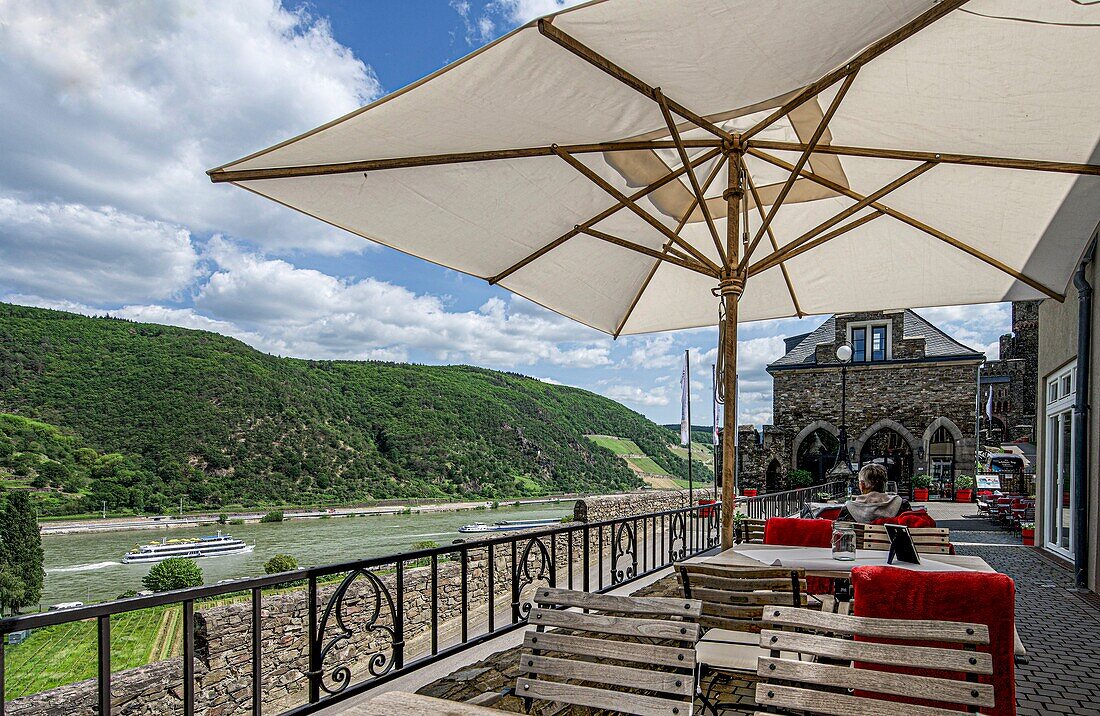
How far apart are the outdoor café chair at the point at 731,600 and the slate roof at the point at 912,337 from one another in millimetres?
22126

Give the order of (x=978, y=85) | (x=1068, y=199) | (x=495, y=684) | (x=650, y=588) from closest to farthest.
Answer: (x=978, y=85) < (x=495, y=684) < (x=1068, y=199) < (x=650, y=588)

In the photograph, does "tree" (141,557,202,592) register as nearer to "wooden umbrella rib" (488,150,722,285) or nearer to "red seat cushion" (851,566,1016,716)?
"wooden umbrella rib" (488,150,722,285)

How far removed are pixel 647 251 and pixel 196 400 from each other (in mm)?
54299

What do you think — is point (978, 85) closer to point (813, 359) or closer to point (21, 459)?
point (813, 359)

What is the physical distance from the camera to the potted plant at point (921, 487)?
2031 centimetres

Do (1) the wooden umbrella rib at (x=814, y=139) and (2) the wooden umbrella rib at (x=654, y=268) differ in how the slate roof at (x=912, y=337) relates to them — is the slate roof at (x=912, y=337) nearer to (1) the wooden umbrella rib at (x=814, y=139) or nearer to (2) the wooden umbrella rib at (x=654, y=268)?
(2) the wooden umbrella rib at (x=654, y=268)

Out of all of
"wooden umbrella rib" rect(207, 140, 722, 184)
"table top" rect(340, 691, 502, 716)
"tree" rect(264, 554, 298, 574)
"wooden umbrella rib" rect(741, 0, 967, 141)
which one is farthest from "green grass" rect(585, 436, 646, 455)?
"table top" rect(340, 691, 502, 716)

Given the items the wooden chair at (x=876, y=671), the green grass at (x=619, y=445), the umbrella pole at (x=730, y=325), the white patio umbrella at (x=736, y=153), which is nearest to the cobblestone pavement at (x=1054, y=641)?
the umbrella pole at (x=730, y=325)

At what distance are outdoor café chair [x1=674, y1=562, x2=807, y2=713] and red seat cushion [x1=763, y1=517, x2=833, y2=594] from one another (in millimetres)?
2081

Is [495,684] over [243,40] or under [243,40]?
under

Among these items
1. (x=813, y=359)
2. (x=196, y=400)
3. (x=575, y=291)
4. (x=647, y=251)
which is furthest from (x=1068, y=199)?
(x=196, y=400)

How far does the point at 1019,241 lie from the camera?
14.5 ft

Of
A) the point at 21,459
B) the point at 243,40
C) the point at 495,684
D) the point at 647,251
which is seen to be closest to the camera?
the point at 495,684

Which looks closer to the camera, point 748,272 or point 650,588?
point 748,272
